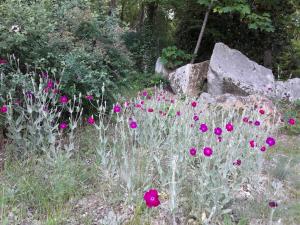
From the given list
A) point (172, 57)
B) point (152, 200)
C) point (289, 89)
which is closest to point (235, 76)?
point (289, 89)

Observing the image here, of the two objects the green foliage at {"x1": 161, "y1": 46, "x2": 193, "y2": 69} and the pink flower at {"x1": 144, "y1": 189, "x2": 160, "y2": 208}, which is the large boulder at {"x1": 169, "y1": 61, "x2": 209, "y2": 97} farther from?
the pink flower at {"x1": 144, "y1": 189, "x2": 160, "y2": 208}

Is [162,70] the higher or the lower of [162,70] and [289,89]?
the lower

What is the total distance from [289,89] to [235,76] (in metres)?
1.27

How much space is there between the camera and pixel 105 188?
311cm

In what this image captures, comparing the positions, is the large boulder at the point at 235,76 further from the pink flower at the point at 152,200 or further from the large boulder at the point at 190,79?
the pink flower at the point at 152,200

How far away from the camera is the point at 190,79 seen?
8.01m

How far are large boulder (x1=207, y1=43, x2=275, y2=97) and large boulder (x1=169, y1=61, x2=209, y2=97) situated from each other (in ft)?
1.34

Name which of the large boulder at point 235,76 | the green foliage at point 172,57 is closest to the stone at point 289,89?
the large boulder at point 235,76

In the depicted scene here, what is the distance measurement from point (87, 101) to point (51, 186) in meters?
2.15

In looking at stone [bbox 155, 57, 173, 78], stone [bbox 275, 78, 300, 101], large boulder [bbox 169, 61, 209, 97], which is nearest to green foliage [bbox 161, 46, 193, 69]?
stone [bbox 155, 57, 173, 78]

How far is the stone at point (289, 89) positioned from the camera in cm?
758

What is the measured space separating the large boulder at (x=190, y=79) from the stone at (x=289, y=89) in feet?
5.46

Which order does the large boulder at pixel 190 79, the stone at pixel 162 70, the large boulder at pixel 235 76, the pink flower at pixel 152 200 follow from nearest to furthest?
the pink flower at pixel 152 200 < the large boulder at pixel 235 76 < the large boulder at pixel 190 79 < the stone at pixel 162 70

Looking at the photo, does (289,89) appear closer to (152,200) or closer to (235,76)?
(235,76)
